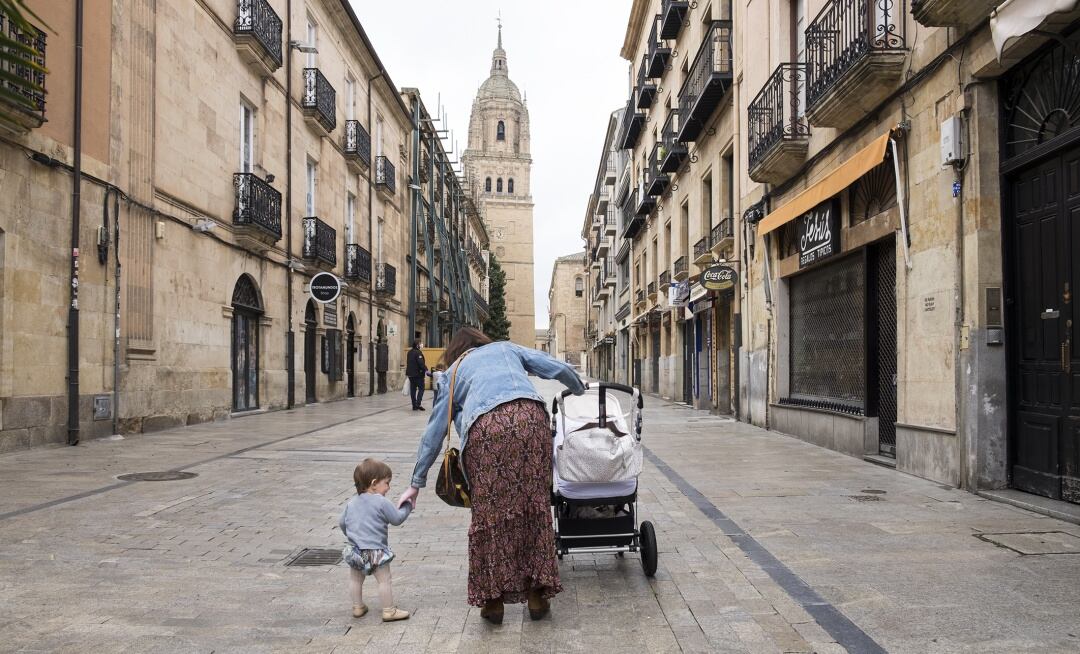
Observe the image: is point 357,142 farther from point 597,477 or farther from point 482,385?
point 482,385

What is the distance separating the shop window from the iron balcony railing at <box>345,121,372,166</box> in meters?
15.9

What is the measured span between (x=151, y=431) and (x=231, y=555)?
28.8ft

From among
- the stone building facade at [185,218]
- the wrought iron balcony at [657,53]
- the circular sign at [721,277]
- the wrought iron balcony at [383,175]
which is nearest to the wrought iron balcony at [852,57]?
the circular sign at [721,277]

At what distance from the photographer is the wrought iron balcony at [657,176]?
2503 cm

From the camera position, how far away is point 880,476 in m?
8.30

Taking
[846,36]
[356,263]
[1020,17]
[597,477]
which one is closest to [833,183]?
[846,36]

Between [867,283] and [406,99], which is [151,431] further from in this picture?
[406,99]

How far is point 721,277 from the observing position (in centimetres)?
1588

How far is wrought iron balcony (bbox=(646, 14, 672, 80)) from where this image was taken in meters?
24.4

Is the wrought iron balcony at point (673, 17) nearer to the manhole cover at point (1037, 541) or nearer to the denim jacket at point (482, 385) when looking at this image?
the manhole cover at point (1037, 541)

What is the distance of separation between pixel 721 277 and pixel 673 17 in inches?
371

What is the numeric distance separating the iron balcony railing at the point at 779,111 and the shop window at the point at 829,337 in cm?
210

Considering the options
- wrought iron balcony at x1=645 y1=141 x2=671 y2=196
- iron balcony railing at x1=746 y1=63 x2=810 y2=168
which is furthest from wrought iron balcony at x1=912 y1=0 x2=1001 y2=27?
wrought iron balcony at x1=645 y1=141 x2=671 y2=196

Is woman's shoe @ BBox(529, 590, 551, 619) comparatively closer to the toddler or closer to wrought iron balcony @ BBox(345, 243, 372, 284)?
the toddler
